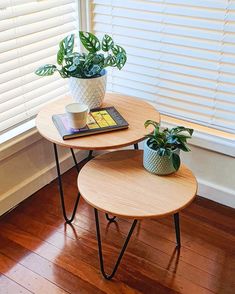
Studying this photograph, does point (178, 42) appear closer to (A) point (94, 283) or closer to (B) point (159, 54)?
(B) point (159, 54)

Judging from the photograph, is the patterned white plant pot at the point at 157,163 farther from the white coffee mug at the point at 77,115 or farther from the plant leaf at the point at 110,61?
the plant leaf at the point at 110,61

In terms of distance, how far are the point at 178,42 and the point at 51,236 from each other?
1.08m

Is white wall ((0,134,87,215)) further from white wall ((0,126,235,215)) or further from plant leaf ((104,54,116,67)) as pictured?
plant leaf ((104,54,116,67))

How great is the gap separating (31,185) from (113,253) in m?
0.60

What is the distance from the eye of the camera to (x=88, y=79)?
1.62 meters

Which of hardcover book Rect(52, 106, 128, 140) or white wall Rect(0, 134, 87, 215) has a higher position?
hardcover book Rect(52, 106, 128, 140)

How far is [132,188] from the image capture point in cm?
141

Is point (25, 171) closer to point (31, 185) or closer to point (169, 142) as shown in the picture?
point (31, 185)

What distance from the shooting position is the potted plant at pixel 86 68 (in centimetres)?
163

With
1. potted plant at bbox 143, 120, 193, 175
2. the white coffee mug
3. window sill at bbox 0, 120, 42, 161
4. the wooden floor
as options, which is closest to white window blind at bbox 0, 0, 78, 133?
window sill at bbox 0, 120, 42, 161

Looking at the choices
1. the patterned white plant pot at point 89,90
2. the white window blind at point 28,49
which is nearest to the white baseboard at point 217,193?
the patterned white plant pot at point 89,90

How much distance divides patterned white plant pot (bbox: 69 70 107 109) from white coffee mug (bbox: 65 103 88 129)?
3.8 inches

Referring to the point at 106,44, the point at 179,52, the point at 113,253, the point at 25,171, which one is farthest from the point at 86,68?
the point at 113,253

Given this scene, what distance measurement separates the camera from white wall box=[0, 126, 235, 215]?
1.86 metres
